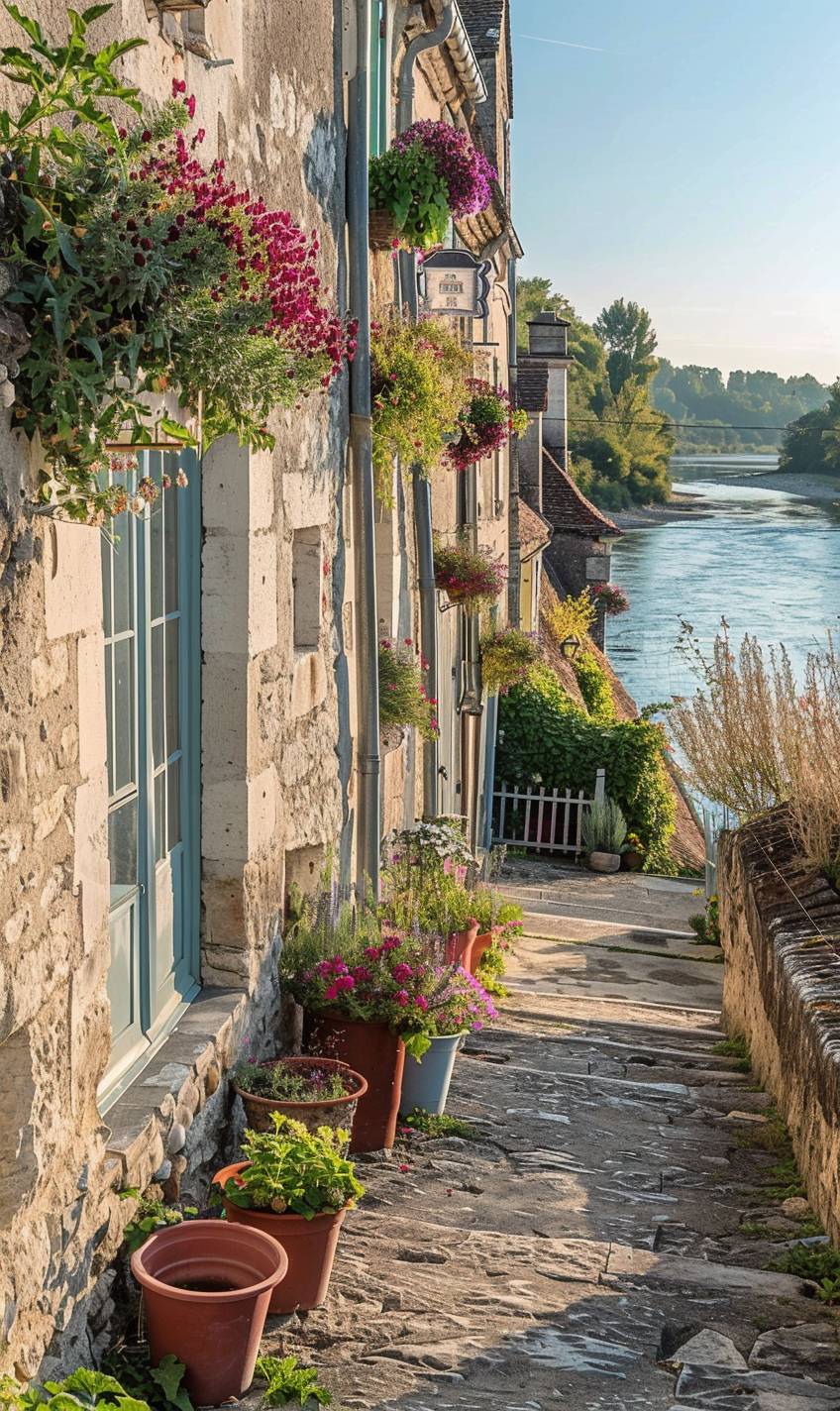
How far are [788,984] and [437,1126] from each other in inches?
61.5

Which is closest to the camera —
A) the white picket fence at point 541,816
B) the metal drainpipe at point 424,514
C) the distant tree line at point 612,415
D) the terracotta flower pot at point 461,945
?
the terracotta flower pot at point 461,945

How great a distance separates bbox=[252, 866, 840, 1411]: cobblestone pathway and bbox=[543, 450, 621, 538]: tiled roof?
19.7 metres

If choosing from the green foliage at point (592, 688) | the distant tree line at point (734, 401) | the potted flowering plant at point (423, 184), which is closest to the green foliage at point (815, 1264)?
the potted flowering plant at point (423, 184)

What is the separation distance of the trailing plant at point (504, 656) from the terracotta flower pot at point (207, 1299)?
993 cm

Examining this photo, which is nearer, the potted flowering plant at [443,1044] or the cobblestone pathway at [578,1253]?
the cobblestone pathway at [578,1253]

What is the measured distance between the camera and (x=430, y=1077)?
5.59 metres

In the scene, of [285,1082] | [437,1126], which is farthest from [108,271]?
[437,1126]

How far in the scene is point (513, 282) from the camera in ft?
56.7

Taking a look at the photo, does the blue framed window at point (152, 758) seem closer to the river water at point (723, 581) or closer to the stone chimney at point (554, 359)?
the stone chimney at point (554, 359)

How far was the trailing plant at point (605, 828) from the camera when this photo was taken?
16094mm

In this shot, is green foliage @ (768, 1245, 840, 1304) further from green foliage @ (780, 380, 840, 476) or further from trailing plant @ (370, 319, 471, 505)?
green foliage @ (780, 380, 840, 476)

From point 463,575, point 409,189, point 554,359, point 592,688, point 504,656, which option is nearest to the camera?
point 409,189

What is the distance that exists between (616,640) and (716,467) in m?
66.8

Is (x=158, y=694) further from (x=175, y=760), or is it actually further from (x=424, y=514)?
(x=424, y=514)
